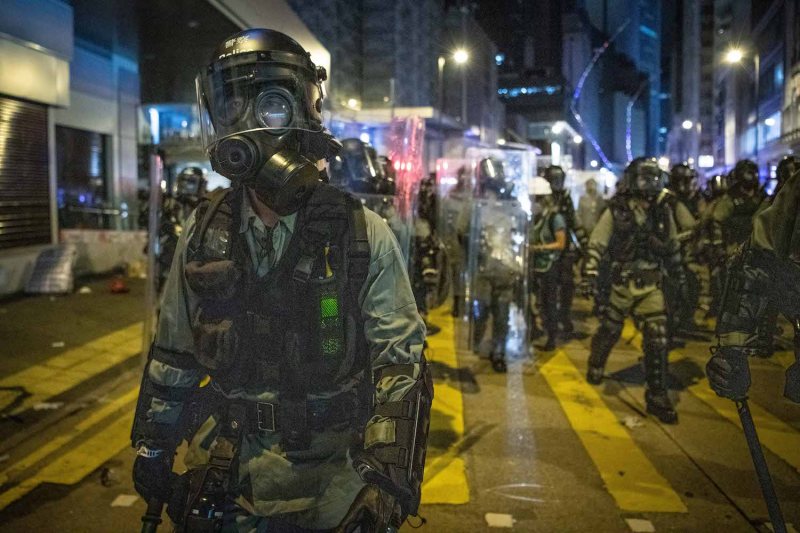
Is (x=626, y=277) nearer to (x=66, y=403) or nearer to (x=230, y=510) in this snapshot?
(x=230, y=510)

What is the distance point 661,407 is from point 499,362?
202 cm

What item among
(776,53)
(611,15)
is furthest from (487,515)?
(611,15)

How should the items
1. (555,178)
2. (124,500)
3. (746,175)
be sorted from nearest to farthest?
(124,500) → (746,175) → (555,178)

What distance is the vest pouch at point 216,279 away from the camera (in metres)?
2.18

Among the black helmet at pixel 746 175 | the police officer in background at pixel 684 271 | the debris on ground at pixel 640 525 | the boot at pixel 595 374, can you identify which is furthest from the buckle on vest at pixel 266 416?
the black helmet at pixel 746 175

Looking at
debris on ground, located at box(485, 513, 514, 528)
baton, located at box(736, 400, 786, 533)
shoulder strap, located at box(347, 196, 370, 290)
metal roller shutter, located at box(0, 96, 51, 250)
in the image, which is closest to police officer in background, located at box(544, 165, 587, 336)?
debris on ground, located at box(485, 513, 514, 528)

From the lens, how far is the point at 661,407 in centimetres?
563

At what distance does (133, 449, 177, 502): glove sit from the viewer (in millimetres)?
2229

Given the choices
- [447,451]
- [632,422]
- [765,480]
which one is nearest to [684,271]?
[632,422]

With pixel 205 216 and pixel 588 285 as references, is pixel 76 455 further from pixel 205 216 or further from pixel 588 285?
pixel 588 285

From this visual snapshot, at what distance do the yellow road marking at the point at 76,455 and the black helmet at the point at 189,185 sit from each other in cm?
277

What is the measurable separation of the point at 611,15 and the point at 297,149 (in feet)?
302

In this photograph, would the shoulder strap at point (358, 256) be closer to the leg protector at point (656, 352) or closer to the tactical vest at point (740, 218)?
the leg protector at point (656, 352)

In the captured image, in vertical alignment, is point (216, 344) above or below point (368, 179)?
below
